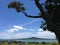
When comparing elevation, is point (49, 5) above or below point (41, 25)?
above

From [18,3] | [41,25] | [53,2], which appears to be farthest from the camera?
[41,25]

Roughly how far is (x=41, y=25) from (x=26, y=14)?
1008 cm

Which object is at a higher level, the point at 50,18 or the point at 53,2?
the point at 53,2

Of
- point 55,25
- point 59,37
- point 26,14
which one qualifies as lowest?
point 59,37

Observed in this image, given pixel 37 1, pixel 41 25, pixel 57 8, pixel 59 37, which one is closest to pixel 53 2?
pixel 57 8

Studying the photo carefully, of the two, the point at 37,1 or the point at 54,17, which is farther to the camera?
the point at 54,17

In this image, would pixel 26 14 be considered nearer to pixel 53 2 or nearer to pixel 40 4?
pixel 40 4

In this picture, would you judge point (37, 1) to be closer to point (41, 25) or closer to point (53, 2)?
point (53, 2)

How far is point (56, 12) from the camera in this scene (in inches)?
1190

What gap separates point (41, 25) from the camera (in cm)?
3816

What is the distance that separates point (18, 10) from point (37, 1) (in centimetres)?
292

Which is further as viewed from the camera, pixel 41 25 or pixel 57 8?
pixel 41 25

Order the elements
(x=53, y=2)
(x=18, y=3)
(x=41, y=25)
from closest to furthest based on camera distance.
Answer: (x=18, y=3), (x=53, y=2), (x=41, y=25)

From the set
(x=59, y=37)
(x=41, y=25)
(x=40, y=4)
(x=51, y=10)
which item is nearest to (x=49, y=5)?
(x=51, y=10)
